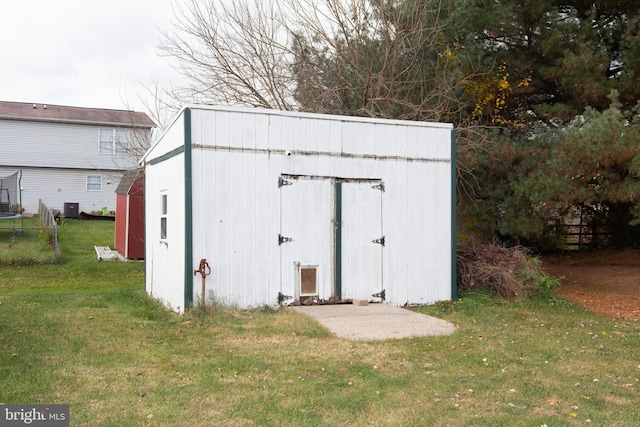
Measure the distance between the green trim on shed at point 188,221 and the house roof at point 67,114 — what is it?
20.9 metres

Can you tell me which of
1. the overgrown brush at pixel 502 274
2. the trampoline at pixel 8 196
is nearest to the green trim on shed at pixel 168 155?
the overgrown brush at pixel 502 274

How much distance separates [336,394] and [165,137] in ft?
20.8

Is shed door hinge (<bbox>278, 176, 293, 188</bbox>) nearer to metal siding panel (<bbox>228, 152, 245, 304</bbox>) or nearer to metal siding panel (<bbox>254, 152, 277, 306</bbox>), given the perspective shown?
metal siding panel (<bbox>254, 152, 277, 306</bbox>)

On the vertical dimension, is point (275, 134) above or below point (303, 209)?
above

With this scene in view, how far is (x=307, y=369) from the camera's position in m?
5.95

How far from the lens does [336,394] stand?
514cm

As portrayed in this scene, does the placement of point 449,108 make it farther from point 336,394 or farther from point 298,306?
point 336,394

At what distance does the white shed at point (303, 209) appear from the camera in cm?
878

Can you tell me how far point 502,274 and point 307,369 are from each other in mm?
5443

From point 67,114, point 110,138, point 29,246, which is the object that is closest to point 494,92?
point 29,246

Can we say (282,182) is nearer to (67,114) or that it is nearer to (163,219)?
(163,219)

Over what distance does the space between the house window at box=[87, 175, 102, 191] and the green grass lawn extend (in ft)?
74.0

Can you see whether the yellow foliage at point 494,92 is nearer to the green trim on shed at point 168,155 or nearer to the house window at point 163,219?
the green trim on shed at point 168,155

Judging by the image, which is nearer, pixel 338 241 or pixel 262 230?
pixel 262 230
